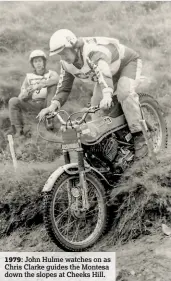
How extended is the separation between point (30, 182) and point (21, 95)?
86cm

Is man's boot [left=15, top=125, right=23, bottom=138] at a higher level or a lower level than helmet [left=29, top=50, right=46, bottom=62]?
lower

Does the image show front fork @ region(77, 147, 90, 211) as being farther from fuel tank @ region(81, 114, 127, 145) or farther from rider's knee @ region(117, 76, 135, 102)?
rider's knee @ region(117, 76, 135, 102)

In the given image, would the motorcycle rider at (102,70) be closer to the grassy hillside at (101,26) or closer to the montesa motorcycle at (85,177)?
the montesa motorcycle at (85,177)

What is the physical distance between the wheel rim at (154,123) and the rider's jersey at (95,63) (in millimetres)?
481

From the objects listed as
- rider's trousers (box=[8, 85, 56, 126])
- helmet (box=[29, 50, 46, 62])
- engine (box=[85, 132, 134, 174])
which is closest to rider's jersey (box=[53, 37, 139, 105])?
rider's trousers (box=[8, 85, 56, 126])

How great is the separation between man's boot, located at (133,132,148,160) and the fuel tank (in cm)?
15

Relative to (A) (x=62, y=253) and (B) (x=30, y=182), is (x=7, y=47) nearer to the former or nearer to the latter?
(B) (x=30, y=182)

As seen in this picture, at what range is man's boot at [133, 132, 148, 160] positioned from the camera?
351 cm

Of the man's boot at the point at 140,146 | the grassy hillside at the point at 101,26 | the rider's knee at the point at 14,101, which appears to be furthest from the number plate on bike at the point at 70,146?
the rider's knee at the point at 14,101

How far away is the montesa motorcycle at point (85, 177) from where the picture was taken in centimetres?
304

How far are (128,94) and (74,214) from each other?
44.4 inches

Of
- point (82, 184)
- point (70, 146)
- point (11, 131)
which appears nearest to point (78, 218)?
point (82, 184)

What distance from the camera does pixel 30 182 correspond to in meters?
3.88

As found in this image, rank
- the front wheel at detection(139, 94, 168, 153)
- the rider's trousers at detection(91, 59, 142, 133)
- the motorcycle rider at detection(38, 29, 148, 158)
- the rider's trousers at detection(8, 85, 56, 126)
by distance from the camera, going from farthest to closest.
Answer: the rider's trousers at detection(8, 85, 56, 126) < the front wheel at detection(139, 94, 168, 153) < the rider's trousers at detection(91, 59, 142, 133) < the motorcycle rider at detection(38, 29, 148, 158)
